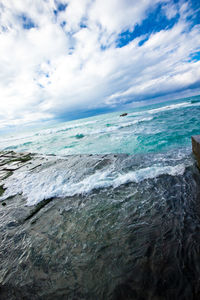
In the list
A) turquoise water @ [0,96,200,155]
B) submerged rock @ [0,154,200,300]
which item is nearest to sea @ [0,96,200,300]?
submerged rock @ [0,154,200,300]

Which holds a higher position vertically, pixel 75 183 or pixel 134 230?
pixel 75 183

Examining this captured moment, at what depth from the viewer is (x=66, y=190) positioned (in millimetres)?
3826

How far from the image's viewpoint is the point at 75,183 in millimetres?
4168

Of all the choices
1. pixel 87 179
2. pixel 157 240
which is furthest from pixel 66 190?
pixel 157 240

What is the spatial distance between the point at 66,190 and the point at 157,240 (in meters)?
2.71

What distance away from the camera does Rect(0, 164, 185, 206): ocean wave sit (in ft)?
12.1

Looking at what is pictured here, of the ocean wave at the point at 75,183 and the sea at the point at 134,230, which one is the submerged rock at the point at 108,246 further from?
the ocean wave at the point at 75,183

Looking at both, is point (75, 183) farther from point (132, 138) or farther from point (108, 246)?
point (132, 138)

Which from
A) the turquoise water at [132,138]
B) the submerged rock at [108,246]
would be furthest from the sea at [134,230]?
the turquoise water at [132,138]

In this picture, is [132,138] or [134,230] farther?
[132,138]

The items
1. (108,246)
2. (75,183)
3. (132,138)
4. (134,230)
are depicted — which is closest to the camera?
(108,246)

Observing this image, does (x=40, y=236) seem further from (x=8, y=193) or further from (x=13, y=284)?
(x=8, y=193)

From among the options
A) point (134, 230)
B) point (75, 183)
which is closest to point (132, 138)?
point (75, 183)

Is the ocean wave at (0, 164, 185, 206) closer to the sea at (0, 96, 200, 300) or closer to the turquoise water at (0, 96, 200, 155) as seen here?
the sea at (0, 96, 200, 300)
